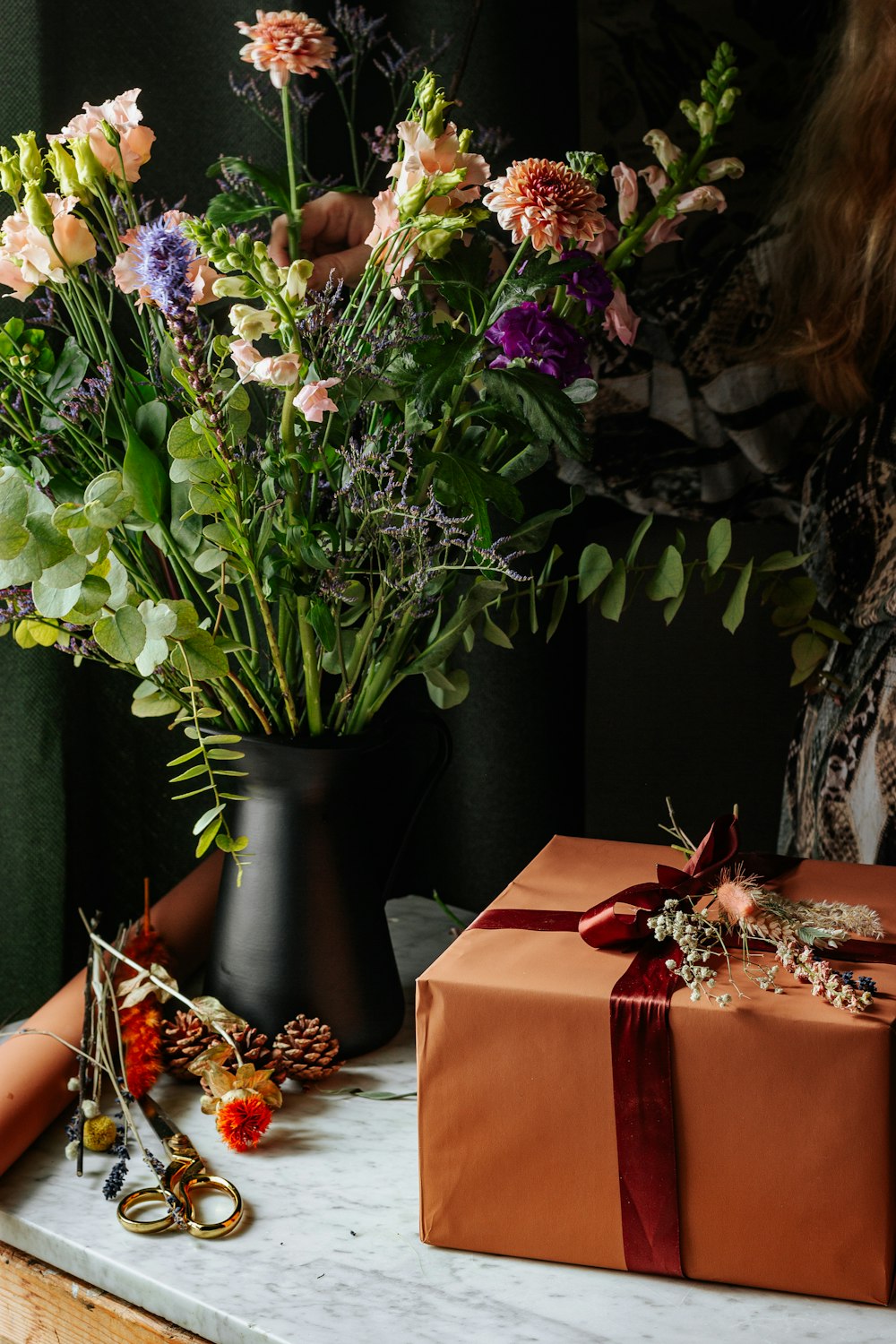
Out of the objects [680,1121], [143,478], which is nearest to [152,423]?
[143,478]

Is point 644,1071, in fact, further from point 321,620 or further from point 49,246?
point 49,246

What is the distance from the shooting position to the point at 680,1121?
0.59 meters

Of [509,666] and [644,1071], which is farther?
[509,666]

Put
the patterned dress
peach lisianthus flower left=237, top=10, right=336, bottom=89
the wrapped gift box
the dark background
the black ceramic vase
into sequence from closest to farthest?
1. the wrapped gift box
2. peach lisianthus flower left=237, top=10, right=336, bottom=89
3. the black ceramic vase
4. the patterned dress
5. the dark background

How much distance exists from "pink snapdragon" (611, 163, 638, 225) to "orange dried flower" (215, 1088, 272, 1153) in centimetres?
57

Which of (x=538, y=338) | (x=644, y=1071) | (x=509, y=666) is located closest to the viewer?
(x=644, y=1071)

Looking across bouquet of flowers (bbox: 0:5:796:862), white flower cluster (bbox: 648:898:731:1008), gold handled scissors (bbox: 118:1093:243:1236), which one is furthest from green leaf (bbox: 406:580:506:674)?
gold handled scissors (bbox: 118:1093:243:1236)

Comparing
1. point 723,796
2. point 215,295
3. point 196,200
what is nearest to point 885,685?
point 723,796

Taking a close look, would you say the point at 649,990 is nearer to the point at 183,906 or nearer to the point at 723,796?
the point at 183,906

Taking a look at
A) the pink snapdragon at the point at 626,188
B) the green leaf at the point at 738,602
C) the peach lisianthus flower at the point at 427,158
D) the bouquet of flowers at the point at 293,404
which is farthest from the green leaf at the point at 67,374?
the green leaf at the point at 738,602

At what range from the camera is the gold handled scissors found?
67 cm

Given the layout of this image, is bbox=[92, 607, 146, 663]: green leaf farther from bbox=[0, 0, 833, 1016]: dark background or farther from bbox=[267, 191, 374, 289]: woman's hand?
bbox=[0, 0, 833, 1016]: dark background

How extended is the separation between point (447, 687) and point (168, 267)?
13.5 inches

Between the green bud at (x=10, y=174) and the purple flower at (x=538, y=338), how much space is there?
0.27 meters
